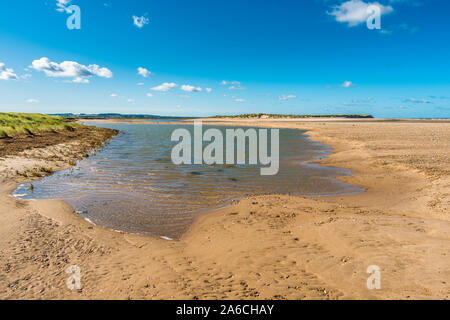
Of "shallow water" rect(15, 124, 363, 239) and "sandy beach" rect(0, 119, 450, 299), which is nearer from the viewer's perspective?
"sandy beach" rect(0, 119, 450, 299)

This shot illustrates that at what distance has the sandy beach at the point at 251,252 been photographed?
459 centimetres

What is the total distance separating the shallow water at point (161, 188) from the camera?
8.62 meters

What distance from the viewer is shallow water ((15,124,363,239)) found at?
862 cm

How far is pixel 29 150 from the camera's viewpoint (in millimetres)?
19469

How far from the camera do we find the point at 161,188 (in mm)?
12016

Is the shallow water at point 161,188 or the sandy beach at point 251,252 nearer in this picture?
the sandy beach at point 251,252

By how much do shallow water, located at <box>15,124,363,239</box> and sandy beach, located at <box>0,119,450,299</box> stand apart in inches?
30.2

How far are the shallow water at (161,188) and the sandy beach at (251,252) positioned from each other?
2.52ft

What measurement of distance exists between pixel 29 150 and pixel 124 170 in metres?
10.7

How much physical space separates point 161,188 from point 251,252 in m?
7.23

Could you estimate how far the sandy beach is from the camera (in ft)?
15.0
